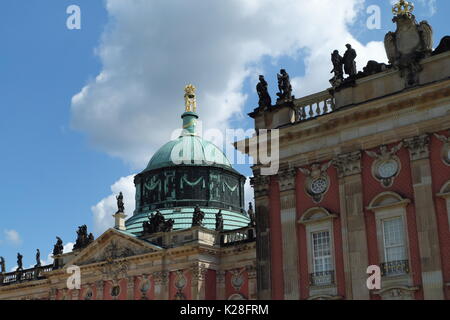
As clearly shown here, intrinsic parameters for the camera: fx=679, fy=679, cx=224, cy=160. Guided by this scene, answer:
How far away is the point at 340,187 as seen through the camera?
27.2 m

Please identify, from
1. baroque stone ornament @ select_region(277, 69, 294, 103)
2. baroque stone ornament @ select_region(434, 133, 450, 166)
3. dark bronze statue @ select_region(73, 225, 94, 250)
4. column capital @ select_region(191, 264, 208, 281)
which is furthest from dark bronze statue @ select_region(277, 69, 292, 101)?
dark bronze statue @ select_region(73, 225, 94, 250)

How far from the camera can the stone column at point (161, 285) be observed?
146ft

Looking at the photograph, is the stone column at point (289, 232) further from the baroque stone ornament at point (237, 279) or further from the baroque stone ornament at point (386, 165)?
the baroque stone ornament at point (237, 279)

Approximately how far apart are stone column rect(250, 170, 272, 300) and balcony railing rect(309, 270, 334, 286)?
6.68 ft

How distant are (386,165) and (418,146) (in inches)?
58.1

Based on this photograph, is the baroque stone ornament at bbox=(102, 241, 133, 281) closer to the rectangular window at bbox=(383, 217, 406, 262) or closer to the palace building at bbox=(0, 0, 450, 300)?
the palace building at bbox=(0, 0, 450, 300)

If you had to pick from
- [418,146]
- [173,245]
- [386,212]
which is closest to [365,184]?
[386,212]

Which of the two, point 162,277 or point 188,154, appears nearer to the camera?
point 162,277

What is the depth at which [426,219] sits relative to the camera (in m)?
24.5

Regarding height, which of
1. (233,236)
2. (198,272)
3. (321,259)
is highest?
(233,236)

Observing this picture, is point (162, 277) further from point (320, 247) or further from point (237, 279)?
point (320, 247)

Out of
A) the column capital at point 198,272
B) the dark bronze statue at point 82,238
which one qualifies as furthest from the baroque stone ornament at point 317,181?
the dark bronze statue at point 82,238

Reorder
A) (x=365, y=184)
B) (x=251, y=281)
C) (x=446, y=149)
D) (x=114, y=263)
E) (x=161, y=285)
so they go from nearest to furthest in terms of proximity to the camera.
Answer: (x=446, y=149), (x=365, y=184), (x=251, y=281), (x=161, y=285), (x=114, y=263)
